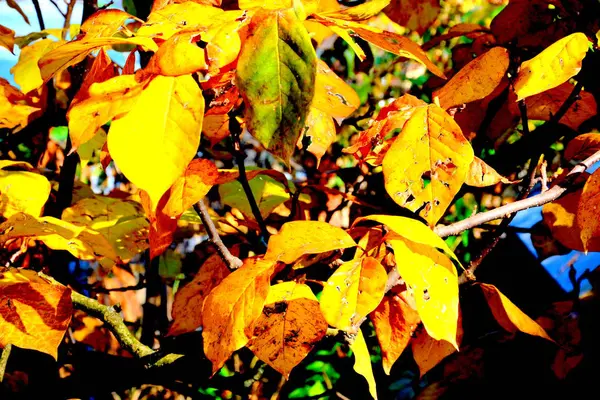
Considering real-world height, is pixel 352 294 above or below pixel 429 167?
below

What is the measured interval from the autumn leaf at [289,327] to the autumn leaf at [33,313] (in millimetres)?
262

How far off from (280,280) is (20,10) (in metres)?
0.90

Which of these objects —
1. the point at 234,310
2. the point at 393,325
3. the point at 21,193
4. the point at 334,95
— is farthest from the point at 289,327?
the point at 21,193

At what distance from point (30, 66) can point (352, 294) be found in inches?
23.8

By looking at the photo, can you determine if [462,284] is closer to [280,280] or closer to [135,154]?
[280,280]

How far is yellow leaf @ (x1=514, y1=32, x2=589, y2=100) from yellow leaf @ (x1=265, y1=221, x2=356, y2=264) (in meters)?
0.27

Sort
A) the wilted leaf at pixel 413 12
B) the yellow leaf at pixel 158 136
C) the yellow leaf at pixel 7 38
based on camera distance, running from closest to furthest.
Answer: the yellow leaf at pixel 158 136 < the yellow leaf at pixel 7 38 < the wilted leaf at pixel 413 12

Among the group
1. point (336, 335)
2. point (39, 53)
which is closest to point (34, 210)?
point (39, 53)

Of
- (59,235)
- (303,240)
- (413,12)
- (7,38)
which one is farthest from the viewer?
(413,12)

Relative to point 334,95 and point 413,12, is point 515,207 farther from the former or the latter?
point 413,12

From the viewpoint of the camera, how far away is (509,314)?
0.73m

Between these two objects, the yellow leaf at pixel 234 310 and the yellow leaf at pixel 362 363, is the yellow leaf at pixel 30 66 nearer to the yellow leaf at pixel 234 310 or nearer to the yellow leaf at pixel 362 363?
the yellow leaf at pixel 234 310

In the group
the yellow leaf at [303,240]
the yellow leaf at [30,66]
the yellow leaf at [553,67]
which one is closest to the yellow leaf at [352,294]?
the yellow leaf at [303,240]

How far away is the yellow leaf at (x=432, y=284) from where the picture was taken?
54 centimetres
